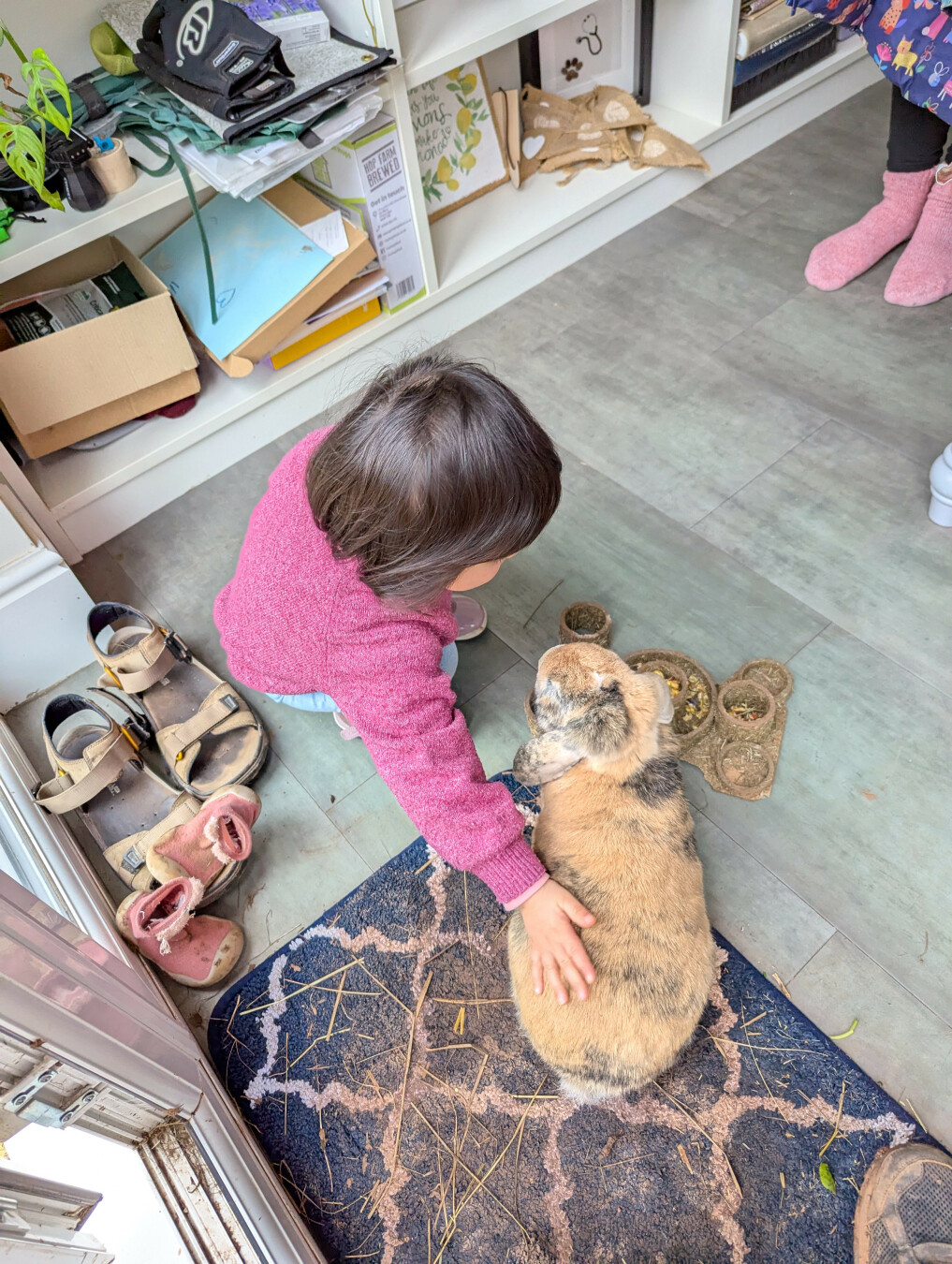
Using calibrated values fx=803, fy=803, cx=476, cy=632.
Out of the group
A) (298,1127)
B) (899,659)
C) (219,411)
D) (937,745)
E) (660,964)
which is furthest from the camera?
(219,411)

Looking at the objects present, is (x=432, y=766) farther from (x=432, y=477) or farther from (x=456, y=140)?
(x=456, y=140)

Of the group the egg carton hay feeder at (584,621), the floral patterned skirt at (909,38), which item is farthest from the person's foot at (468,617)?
the floral patterned skirt at (909,38)

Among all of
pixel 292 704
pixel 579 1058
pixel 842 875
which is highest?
pixel 579 1058

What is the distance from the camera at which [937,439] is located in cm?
179

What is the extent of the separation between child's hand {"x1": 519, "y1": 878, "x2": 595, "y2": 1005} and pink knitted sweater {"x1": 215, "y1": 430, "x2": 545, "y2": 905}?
0.03m

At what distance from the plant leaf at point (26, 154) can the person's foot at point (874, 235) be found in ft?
5.94

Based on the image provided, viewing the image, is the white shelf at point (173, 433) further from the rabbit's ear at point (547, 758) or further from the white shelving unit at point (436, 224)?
the rabbit's ear at point (547, 758)

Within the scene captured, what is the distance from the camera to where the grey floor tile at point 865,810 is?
1247 millimetres

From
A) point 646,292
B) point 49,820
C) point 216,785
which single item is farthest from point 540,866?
point 646,292

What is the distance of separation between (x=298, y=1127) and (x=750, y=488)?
149cm

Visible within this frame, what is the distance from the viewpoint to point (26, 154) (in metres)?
1.44

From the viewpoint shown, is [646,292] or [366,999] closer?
[366,999]

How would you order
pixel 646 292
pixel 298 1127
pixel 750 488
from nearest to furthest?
pixel 298 1127 → pixel 750 488 → pixel 646 292

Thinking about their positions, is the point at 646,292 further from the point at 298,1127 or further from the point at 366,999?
the point at 298,1127
